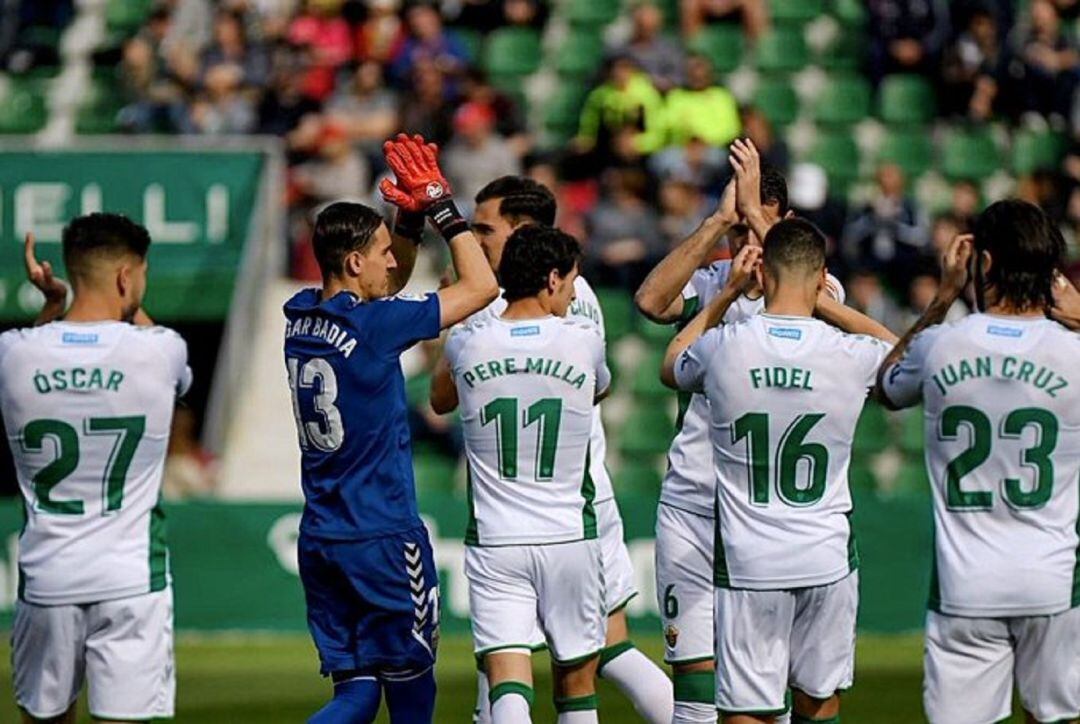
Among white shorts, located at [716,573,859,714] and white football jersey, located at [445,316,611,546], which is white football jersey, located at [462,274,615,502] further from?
white shorts, located at [716,573,859,714]

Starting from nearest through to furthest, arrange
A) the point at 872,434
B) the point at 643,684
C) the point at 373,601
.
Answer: the point at 373,601
the point at 643,684
the point at 872,434

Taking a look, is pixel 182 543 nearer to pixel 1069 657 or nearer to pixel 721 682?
pixel 721 682

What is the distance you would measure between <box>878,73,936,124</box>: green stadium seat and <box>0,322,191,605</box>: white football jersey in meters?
13.3

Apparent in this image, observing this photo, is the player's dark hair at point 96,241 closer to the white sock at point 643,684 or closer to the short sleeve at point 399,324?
the short sleeve at point 399,324

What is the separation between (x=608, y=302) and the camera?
62.8 feet

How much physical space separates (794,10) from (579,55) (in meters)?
2.06

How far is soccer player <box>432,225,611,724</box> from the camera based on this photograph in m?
9.37

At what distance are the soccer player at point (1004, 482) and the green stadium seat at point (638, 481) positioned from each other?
1029 centimetres

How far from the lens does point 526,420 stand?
938 centimetres

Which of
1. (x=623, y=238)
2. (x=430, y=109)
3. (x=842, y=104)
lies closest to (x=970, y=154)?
(x=842, y=104)

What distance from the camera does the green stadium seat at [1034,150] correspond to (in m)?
20.5

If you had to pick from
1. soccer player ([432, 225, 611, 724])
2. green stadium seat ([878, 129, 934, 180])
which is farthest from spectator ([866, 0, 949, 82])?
soccer player ([432, 225, 611, 724])

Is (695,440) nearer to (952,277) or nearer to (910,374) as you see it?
(910,374)

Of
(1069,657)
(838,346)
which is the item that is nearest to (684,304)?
(838,346)
